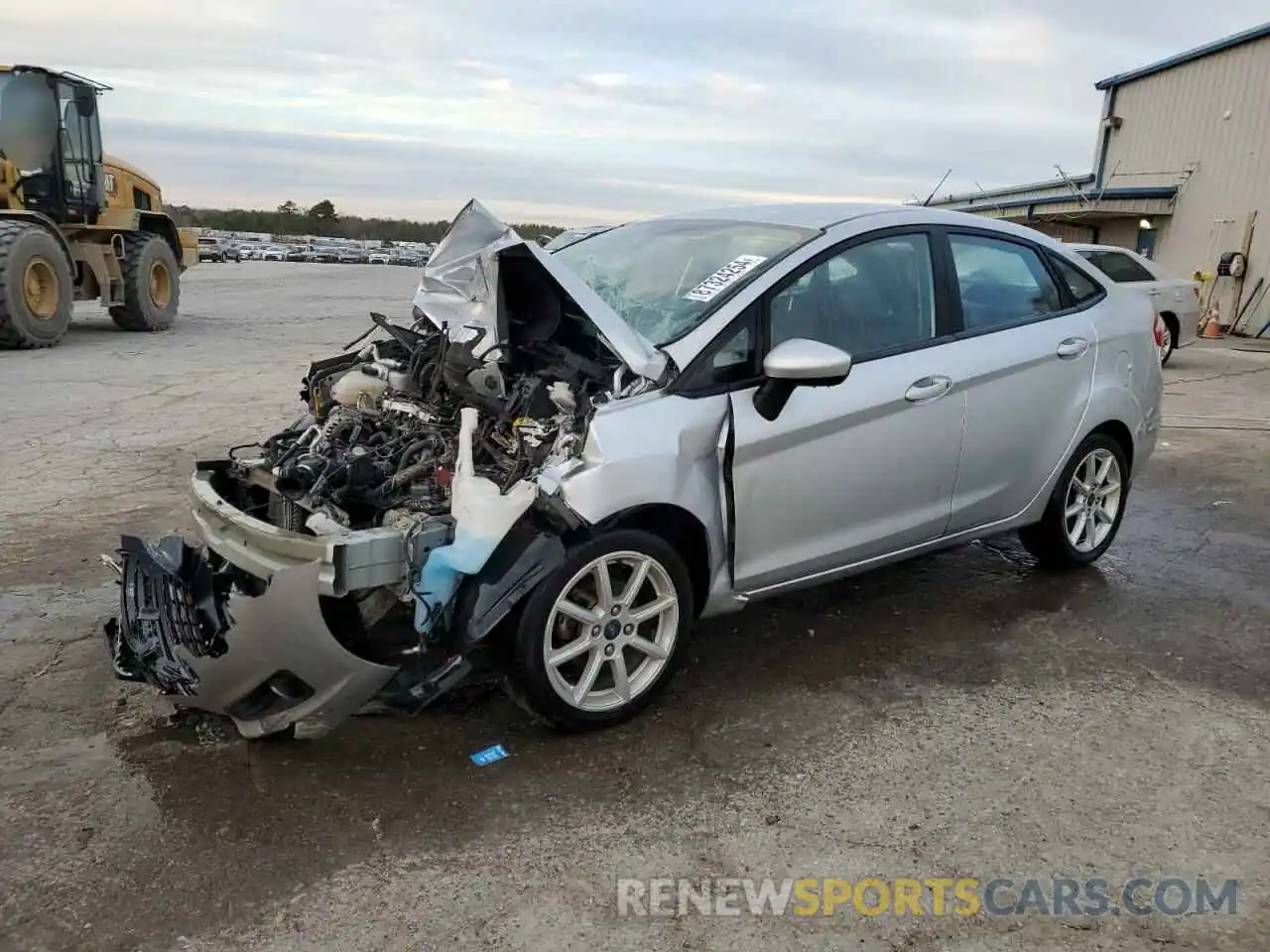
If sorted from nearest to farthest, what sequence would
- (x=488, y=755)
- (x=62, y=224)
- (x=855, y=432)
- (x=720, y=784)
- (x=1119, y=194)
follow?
(x=720, y=784) → (x=488, y=755) → (x=855, y=432) → (x=62, y=224) → (x=1119, y=194)

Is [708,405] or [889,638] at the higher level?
[708,405]

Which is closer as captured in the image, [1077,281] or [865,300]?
[865,300]

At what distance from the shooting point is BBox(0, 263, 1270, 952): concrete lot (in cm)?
243

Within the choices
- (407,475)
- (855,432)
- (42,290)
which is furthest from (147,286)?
(855,432)

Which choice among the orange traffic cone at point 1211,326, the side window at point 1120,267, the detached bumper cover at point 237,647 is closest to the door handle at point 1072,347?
the detached bumper cover at point 237,647

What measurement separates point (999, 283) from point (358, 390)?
2.80 meters

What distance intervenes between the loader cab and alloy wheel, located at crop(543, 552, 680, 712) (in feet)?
41.6

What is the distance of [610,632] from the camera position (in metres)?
3.22

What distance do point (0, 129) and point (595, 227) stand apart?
1128 centimetres

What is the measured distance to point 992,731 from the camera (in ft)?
11.0

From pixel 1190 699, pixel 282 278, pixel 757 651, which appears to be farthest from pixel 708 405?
pixel 282 278

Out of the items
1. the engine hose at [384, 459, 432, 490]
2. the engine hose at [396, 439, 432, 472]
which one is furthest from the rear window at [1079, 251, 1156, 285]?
the engine hose at [384, 459, 432, 490]

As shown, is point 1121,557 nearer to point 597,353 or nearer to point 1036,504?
point 1036,504

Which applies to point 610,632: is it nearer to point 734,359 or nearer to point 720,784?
point 720,784
